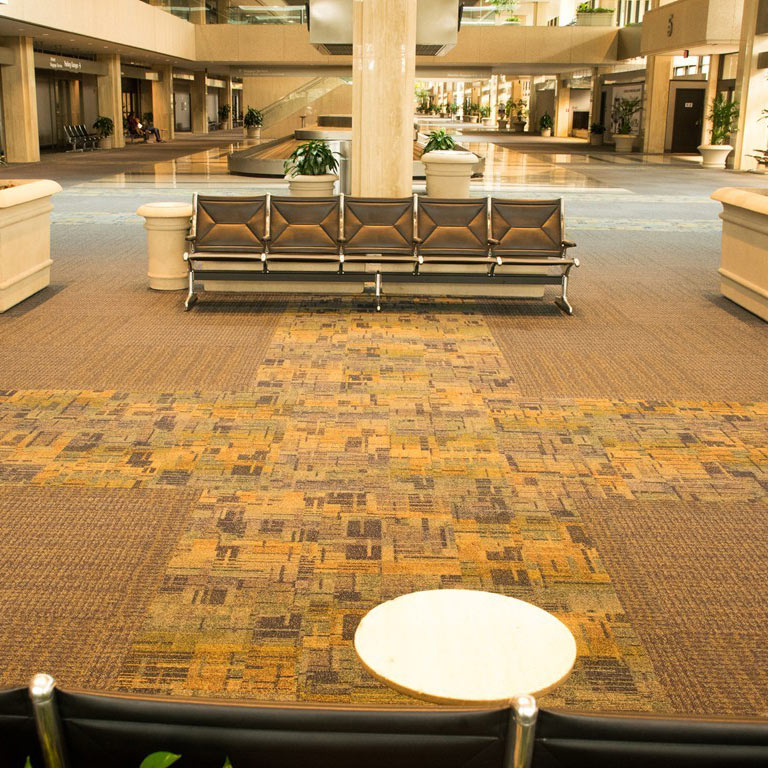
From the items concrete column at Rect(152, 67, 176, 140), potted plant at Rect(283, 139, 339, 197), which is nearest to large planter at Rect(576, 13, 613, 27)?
concrete column at Rect(152, 67, 176, 140)

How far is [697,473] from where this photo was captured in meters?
4.52

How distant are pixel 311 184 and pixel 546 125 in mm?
38374

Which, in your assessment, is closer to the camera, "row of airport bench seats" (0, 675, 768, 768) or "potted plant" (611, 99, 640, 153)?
"row of airport bench seats" (0, 675, 768, 768)

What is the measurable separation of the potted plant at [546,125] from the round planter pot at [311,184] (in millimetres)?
37870

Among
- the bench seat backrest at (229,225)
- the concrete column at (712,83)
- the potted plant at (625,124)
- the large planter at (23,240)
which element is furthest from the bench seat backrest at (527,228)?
the potted plant at (625,124)

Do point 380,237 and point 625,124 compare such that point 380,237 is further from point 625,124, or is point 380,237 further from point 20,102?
point 625,124

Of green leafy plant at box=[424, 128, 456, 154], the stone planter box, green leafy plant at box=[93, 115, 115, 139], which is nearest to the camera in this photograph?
the stone planter box

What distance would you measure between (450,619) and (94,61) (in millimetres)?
32116

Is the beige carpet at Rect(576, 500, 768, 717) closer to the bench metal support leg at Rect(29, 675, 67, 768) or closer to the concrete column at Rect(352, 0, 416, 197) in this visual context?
the bench metal support leg at Rect(29, 675, 67, 768)

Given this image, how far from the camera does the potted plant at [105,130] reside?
30297 mm

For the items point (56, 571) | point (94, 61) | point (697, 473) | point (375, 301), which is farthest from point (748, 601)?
point (94, 61)

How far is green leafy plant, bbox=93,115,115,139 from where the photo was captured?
30.2 metres

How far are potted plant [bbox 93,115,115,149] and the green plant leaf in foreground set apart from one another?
1230 inches

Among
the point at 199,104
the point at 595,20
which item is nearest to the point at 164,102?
the point at 199,104
